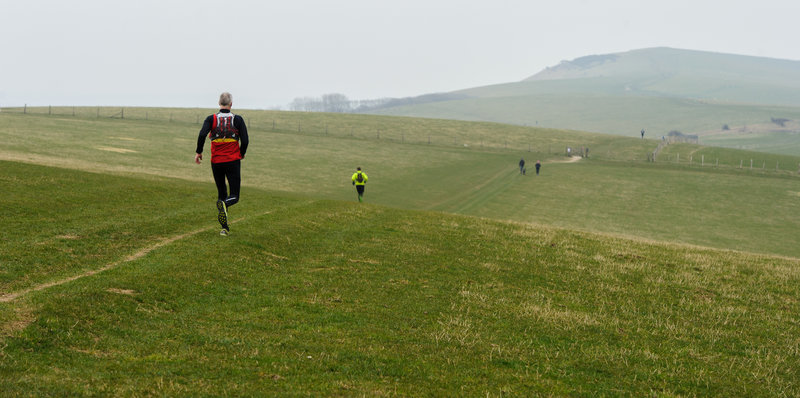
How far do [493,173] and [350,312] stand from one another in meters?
64.7

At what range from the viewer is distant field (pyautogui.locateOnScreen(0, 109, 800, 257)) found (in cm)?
4781

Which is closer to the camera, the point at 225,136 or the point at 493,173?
the point at 225,136

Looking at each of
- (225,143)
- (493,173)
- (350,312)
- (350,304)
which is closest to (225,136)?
(225,143)

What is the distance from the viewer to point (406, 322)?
11.6m

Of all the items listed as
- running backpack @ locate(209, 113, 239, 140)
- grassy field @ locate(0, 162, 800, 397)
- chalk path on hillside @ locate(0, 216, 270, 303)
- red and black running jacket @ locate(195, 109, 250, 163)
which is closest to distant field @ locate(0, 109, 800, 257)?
grassy field @ locate(0, 162, 800, 397)

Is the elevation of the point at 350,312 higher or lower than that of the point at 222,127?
lower

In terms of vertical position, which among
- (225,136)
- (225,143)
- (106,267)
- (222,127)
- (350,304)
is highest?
(222,127)

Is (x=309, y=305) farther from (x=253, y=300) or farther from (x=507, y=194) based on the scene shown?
(x=507, y=194)

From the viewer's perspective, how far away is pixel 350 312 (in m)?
11.9

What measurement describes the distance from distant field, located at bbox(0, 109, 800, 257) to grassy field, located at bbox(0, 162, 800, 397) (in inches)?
993

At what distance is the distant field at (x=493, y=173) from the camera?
47.8m

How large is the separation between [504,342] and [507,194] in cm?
4844

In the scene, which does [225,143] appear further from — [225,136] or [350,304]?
[350,304]

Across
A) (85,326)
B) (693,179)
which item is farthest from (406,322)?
(693,179)
